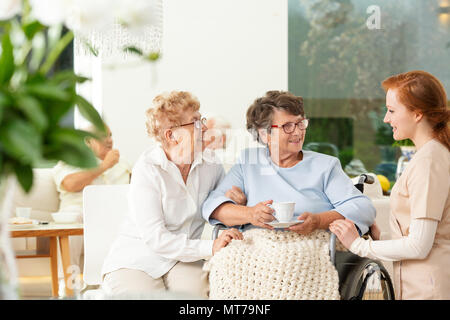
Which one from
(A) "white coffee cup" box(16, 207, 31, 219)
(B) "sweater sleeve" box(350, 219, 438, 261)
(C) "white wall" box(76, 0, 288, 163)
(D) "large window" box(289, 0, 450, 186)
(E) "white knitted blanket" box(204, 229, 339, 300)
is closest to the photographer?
(B) "sweater sleeve" box(350, 219, 438, 261)

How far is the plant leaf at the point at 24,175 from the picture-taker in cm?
94

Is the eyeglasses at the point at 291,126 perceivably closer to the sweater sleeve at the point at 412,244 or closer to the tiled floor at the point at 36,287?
the sweater sleeve at the point at 412,244

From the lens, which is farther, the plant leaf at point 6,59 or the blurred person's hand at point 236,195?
the blurred person's hand at point 236,195

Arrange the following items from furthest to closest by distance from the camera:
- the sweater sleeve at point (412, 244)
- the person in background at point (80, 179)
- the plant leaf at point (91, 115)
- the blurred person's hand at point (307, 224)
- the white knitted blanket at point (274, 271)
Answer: the person in background at point (80, 179)
the blurred person's hand at point (307, 224)
the white knitted blanket at point (274, 271)
the sweater sleeve at point (412, 244)
the plant leaf at point (91, 115)

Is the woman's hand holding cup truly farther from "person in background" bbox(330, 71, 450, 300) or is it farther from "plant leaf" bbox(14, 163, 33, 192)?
"plant leaf" bbox(14, 163, 33, 192)

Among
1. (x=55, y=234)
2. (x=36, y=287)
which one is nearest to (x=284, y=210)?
(x=55, y=234)

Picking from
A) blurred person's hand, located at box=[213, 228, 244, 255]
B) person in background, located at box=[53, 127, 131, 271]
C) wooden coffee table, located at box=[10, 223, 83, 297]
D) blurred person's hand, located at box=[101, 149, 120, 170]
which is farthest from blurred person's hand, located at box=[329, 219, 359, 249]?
blurred person's hand, located at box=[101, 149, 120, 170]

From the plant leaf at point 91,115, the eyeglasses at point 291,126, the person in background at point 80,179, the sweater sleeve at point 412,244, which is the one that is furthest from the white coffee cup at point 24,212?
the plant leaf at point 91,115

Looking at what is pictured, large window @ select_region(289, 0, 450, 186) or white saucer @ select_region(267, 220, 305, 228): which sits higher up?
large window @ select_region(289, 0, 450, 186)

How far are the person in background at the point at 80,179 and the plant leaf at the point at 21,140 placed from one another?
9.46 feet

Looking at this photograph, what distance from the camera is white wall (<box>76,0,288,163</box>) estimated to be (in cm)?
583

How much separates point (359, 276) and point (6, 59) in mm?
1420

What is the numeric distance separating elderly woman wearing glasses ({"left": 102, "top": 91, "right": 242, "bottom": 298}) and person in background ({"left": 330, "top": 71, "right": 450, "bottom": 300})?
0.54 metres

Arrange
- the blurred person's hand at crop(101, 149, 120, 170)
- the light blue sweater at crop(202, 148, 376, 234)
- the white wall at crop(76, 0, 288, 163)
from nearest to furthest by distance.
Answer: the light blue sweater at crop(202, 148, 376, 234) → the blurred person's hand at crop(101, 149, 120, 170) → the white wall at crop(76, 0, 288, 163)
